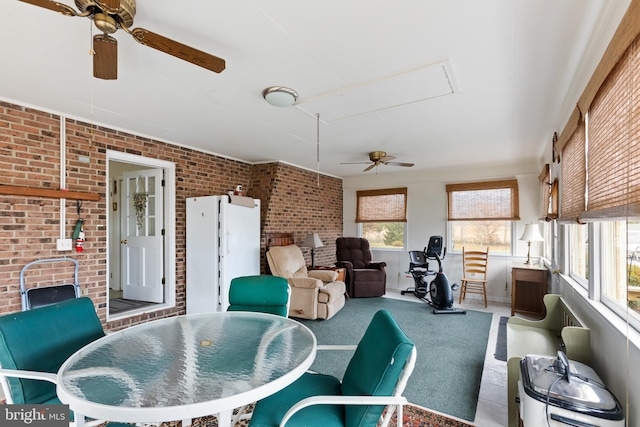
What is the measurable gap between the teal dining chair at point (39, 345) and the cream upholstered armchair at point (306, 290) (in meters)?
2.61

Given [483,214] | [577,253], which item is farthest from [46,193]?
[483,214]

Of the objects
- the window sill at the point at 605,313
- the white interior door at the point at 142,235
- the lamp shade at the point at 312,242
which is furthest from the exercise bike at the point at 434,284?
the white interior door at the point at 142,235

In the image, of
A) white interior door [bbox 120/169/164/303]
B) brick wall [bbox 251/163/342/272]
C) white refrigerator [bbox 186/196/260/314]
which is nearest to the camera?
white refrigerator [bbox 186/196/260/314]

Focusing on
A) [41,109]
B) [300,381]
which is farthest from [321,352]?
[41,109]

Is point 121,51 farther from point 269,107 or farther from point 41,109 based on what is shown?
point 41,109

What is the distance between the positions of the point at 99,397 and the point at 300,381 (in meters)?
0.89

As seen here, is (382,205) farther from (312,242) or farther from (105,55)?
(105,55)

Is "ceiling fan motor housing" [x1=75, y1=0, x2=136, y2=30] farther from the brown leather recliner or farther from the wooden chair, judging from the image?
the wooden chair

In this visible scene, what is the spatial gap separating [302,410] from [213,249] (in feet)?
9.47

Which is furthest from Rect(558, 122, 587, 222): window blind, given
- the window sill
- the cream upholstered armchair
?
the cream upholstered armchair

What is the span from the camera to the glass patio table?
1037mm

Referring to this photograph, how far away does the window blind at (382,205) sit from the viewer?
6.20 metres

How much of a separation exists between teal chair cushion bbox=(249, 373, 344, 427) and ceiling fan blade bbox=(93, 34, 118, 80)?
75.7 inches

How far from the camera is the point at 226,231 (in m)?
3.91
